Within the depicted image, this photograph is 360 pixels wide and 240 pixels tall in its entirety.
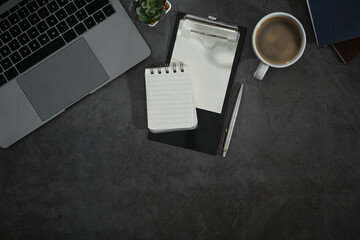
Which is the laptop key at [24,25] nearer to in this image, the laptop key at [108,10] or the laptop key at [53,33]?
the laptop key at [53,33]

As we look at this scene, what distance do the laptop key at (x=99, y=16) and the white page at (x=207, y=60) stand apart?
18cm

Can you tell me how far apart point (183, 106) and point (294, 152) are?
1.00 feet

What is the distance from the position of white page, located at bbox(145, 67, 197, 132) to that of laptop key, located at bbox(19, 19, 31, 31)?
0.94ft

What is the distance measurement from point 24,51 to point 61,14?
122mm

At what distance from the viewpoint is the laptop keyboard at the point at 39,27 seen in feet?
2.25

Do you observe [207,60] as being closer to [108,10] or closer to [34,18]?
[108,10]

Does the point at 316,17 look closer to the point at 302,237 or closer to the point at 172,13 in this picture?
the point at 172,13

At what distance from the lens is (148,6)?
647mm

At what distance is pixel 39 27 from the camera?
69 centimetres

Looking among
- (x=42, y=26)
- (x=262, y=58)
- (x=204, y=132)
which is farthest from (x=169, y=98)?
(x=42, y=26)

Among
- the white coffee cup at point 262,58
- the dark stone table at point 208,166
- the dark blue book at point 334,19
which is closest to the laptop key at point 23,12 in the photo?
the dark stone table at point 208,166

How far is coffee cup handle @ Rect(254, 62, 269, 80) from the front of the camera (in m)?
0.67

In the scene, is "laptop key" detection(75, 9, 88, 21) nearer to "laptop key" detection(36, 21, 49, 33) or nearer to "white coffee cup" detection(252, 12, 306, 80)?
"laptop key" detection(36, 21, 49, 33)

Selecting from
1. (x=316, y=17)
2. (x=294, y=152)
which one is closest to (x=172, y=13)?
(x=316, y=17)
